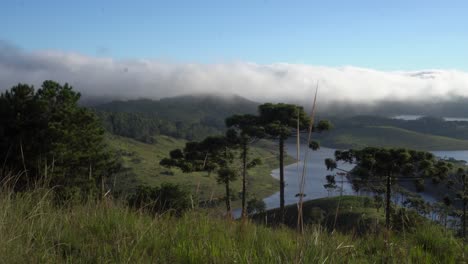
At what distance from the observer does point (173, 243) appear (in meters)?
4.10

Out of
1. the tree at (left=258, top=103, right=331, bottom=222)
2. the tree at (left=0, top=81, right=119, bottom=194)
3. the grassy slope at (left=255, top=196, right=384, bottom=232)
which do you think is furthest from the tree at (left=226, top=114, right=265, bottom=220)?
the tree at (left=0, top=81, right=119, bottom=194)

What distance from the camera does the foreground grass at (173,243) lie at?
347 centimetres

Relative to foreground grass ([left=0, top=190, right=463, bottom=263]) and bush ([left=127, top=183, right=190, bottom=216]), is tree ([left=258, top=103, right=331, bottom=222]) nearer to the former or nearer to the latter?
bush ([left=127, top=183, right=190, bottom=216])

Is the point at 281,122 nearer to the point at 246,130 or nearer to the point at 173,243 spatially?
the point at 246,130

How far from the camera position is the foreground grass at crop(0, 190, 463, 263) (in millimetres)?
3467

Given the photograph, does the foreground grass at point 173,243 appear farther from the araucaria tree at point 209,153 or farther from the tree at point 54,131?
the araucaria tree at point 209,153

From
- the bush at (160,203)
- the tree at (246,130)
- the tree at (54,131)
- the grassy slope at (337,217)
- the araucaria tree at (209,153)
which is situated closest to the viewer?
the grassy slope at (337,217)

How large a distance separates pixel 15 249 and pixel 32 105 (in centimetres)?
4368

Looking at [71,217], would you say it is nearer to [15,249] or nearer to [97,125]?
[15,249]

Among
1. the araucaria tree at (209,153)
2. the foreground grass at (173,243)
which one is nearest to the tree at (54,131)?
the araucaria tree at (209,153)

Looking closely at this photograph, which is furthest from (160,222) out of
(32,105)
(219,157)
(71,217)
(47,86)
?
(47,86)

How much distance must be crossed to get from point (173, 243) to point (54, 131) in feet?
128

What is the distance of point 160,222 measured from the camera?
507cm

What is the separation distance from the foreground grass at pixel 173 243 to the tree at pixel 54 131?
34.3 metres
